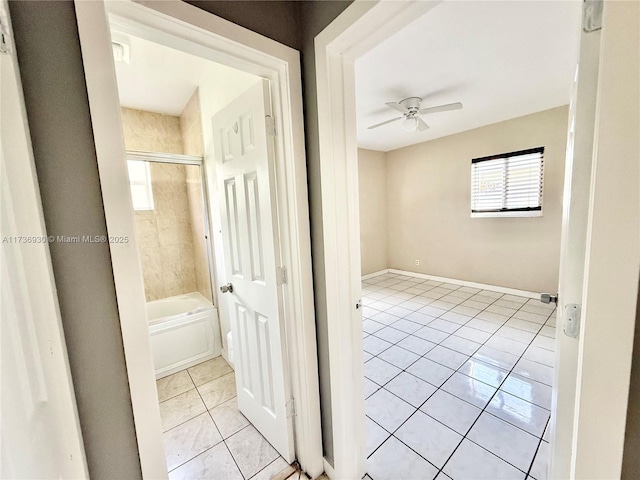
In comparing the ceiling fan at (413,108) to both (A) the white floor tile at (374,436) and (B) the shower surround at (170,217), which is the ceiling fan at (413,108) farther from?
(A) the white floor tile at (374,436)

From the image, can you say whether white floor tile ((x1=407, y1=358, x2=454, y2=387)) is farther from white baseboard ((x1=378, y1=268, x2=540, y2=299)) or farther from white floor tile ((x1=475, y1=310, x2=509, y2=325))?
white baseboard ((x1=378, y1=268, x2=540, y2=299))

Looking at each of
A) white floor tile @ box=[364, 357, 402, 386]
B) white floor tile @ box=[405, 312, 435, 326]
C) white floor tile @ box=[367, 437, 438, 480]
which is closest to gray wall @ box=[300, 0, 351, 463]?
white floor tile @ box=[367, 437, 438, 480]

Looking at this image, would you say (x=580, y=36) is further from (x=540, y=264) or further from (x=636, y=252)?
(x=540, y=264)

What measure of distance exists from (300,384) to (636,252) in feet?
4.27

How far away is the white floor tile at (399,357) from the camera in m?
2.32

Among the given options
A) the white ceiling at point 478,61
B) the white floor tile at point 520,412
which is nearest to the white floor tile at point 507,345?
the white floor tile at point 520,412

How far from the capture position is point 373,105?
2.91m

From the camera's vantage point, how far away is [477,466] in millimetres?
1384

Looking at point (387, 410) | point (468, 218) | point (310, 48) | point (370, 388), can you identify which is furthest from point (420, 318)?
point (310, 48)

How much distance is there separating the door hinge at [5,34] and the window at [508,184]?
4.64 m

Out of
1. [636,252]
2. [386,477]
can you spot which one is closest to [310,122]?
[636,252]

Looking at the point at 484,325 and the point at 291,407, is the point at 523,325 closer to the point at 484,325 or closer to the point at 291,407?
the point at 484,325

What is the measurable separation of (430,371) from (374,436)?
2.80 ft

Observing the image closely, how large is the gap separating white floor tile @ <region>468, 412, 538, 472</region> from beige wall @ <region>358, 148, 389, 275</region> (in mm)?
3410
